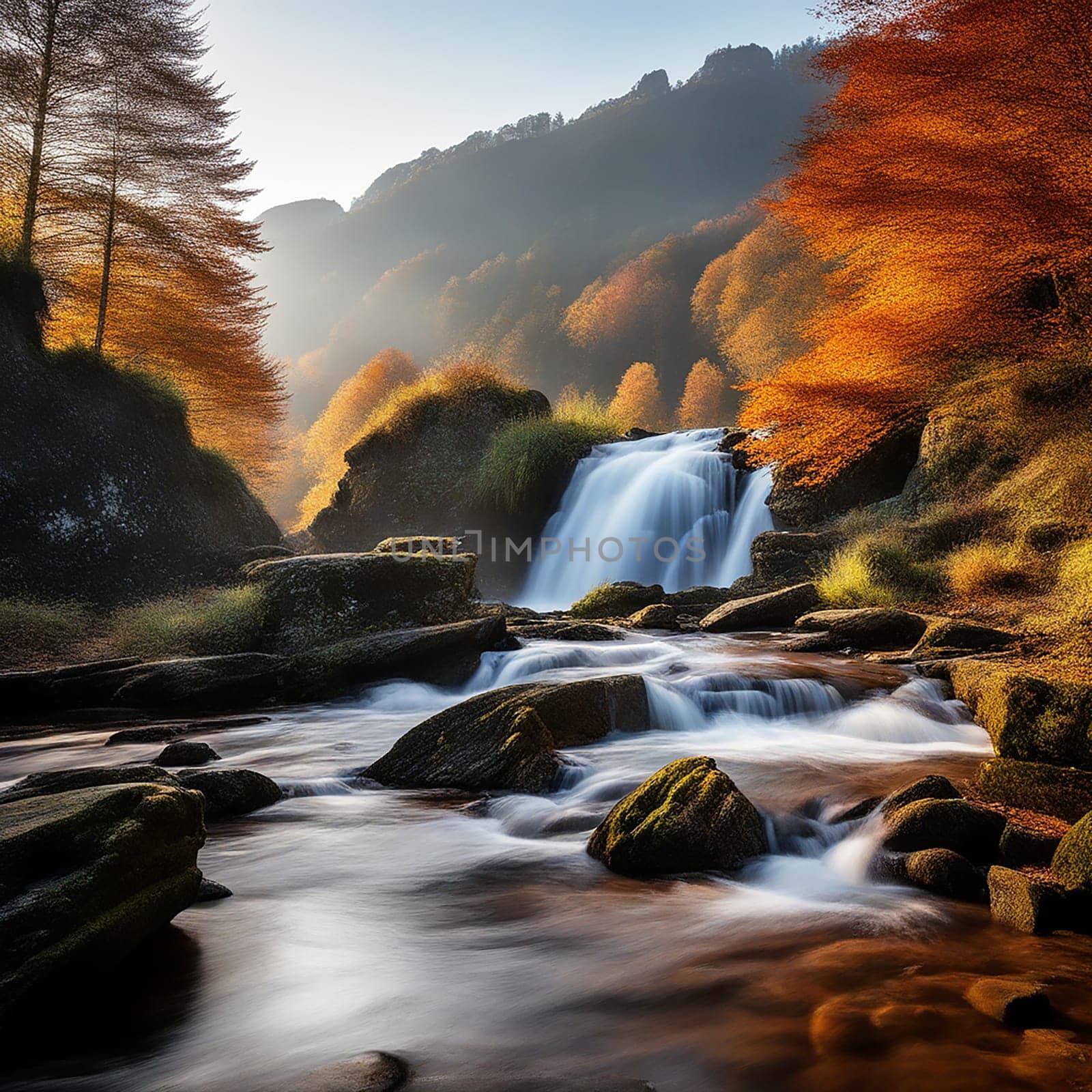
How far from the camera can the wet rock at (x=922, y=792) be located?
153 inches

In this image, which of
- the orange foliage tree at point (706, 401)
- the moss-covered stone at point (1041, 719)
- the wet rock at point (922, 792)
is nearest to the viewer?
the wet rock at point (922, 792)

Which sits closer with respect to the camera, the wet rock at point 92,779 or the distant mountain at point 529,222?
the wet rock at point 92,779

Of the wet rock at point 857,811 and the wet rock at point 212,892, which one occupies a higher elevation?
the wet rock at point 857,811

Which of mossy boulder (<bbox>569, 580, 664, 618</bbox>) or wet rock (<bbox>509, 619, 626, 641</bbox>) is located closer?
wet rock (<bbox>509, 619, 626, 641</bbox>)

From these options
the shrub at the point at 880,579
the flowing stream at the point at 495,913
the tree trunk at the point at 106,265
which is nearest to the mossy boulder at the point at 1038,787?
the flowing stream at the point at 495,913

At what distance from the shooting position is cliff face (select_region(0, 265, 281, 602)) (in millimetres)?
12102

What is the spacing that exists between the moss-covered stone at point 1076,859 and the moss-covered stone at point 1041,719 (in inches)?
57.2

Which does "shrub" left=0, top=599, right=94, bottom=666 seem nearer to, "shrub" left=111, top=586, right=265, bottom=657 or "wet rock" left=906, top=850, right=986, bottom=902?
"shrub" left=111, top=586, right=265, bottom=657

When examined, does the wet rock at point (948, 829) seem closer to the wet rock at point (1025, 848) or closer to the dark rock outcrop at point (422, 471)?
the wet rock at point (1025, 848)

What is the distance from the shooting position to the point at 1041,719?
4320 millimetres

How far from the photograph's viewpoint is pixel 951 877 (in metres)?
3.22

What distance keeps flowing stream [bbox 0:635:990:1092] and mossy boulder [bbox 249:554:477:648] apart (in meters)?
2.96

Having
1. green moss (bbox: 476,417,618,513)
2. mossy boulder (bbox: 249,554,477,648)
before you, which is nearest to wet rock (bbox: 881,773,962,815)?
mossy boulder (bbox: 249,554,477,648)

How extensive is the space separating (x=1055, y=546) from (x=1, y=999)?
11.2 m
